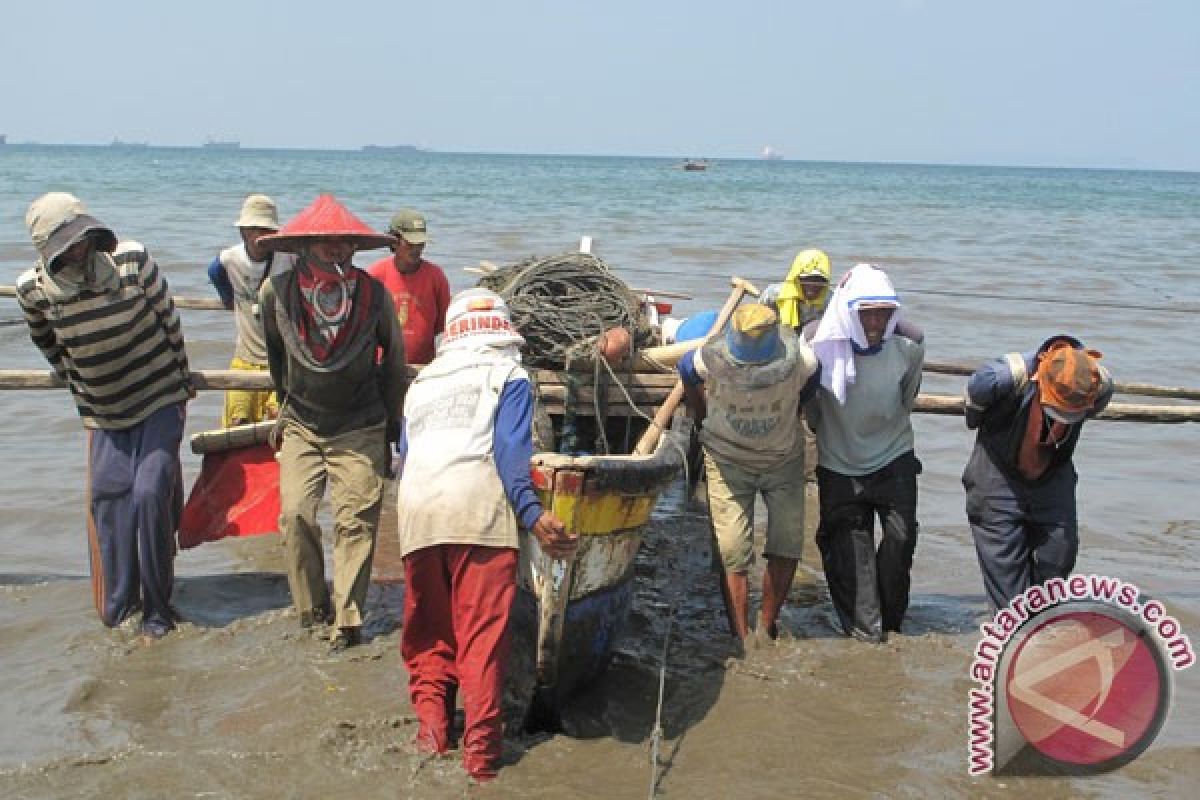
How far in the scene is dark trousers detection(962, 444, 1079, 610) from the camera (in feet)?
16.5

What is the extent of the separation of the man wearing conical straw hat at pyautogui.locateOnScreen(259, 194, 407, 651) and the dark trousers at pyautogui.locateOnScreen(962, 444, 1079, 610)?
2455 mm

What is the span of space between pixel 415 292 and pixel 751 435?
2.15 metres

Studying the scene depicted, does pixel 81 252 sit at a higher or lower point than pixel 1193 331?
higher

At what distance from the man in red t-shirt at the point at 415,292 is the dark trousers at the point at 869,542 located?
2.22 m

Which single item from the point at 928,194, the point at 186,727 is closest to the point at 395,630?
the point at 186,727

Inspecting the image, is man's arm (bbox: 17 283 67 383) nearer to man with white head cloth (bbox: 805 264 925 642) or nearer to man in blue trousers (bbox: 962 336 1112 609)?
man with white head cloth (bbox: 805 264 925 642)

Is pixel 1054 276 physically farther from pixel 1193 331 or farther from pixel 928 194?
pixel 928 194

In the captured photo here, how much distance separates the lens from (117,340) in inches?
197

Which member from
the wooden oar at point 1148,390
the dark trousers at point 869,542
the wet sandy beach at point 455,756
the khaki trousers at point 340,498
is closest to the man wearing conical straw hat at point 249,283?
the wet sandy beach at point 455,756

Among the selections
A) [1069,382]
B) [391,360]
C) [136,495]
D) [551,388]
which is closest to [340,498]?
[391,360]

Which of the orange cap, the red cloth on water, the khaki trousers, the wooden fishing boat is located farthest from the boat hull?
the red cloth on water

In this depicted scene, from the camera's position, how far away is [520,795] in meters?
4.13

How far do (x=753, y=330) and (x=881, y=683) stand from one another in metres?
1.63

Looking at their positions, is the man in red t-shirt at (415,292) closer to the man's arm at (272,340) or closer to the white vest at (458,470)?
the man's arm at (272,340)
